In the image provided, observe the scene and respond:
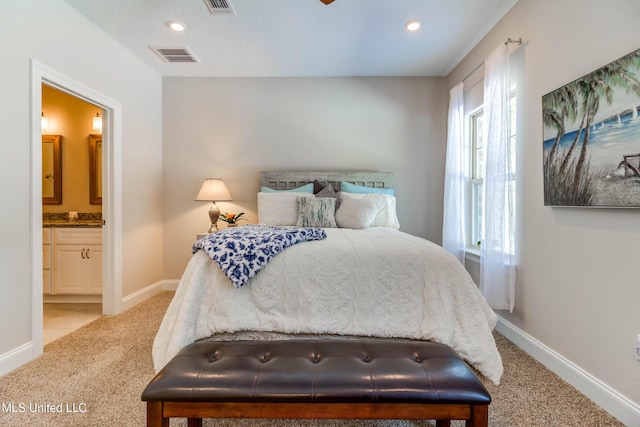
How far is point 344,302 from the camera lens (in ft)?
5.32

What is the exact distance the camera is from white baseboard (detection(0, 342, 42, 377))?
1865mm

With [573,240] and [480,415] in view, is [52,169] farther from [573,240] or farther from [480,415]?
[573,240]

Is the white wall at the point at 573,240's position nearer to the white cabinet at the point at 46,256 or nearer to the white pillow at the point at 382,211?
the white pillow at the point at 382,211

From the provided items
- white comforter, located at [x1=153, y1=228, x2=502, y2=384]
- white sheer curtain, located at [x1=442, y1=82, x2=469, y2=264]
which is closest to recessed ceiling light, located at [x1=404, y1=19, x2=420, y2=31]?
white sheer curtain, located at [x1=442, y1=82, x2=469, y2=264]

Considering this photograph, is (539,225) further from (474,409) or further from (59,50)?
(59,50)

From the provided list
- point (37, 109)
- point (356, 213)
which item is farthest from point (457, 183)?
point (37, 109)

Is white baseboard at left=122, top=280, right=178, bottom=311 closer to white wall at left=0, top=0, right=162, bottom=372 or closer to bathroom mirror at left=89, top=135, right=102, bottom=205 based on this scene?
white wall at left=0, top=0, right=162, bottom=372

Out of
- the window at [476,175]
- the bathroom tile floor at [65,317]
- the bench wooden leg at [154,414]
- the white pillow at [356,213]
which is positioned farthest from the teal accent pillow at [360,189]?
the bathroom tile floor at [65,317]

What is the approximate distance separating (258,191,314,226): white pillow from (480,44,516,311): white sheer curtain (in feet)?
5.78

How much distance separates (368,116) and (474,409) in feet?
10.7

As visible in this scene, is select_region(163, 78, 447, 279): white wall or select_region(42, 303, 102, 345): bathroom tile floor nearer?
select_region(42, 303, 102, 345): bathroom tile floor

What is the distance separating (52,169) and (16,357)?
8.07 ft

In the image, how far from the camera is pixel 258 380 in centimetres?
111

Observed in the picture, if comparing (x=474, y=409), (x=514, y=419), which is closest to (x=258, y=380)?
(x=474, y=409)
